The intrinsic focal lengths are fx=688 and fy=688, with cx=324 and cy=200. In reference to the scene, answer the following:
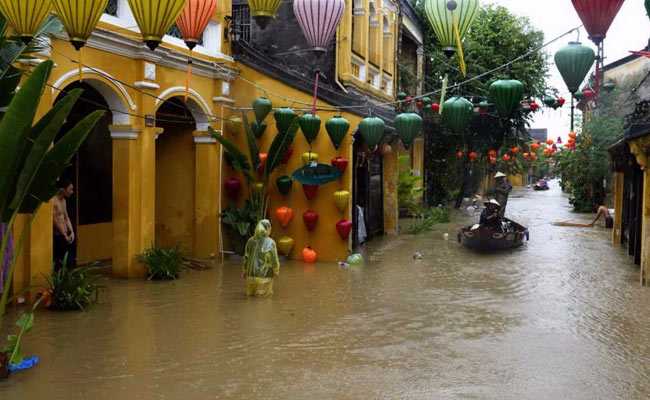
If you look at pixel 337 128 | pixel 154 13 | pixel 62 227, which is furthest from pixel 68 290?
pixel 337 128

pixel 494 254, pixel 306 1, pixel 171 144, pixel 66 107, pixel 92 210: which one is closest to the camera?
pixel 66 107

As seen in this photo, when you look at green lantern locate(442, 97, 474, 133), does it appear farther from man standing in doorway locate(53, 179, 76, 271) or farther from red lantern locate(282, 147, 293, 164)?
man standing in doorway locate(53, 179, 76, 271)

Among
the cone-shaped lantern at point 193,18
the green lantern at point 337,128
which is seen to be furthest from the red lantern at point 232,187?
the cone-shaped lantern at point 193,18

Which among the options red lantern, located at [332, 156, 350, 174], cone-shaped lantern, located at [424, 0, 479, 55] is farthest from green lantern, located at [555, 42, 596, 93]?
red lantern, located at [332, 156, 350, 174]

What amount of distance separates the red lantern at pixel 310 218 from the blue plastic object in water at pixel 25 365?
7179mm

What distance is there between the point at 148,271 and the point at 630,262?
9960 mm

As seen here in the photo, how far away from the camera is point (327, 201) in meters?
13.6

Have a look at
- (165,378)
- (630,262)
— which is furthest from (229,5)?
(630,262)

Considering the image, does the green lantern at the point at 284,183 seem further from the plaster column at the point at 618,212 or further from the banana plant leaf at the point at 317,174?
the plaster column at the point at 618,212

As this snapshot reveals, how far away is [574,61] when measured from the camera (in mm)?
7457

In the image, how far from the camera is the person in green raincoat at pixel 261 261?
9805mm

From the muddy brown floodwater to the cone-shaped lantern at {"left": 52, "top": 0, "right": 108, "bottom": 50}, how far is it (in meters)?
3.18

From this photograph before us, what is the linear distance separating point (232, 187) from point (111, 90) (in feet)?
12.0

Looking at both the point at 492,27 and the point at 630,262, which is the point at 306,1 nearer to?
the point at 630,262
